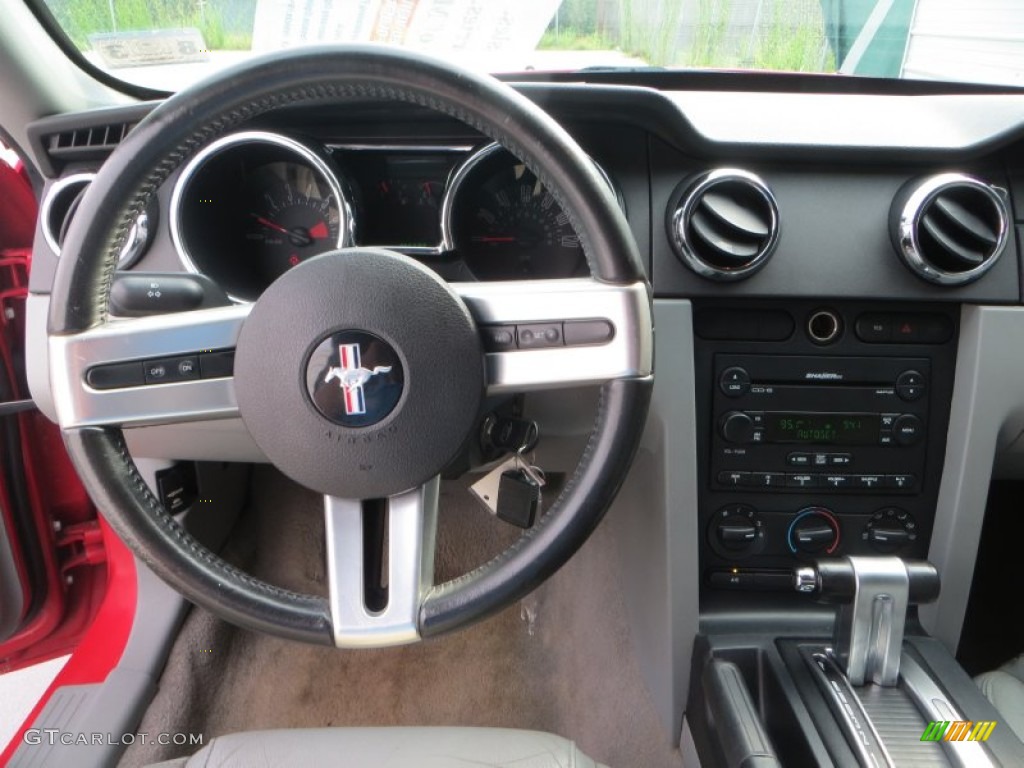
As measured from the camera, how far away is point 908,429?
46.5 inches

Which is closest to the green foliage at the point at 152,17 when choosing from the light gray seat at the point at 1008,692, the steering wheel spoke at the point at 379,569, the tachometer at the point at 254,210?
the tachometer at the point at 254,210

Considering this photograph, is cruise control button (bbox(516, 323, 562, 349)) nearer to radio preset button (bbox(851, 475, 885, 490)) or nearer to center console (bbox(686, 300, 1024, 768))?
center console (bbox(686, 300, 1024, 768))

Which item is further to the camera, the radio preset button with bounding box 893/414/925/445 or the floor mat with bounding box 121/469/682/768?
the floor mat with bounding box 121/469/682/768

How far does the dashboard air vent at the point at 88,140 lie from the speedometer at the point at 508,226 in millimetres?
552

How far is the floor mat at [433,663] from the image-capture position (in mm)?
1590

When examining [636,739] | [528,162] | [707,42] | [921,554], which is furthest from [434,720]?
[707,42]

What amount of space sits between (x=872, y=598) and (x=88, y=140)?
137 centimetres

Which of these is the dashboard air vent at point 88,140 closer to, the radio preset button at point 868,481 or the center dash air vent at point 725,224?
the center dash air vent at point 725,224

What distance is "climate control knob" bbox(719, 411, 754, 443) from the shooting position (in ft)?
3.87

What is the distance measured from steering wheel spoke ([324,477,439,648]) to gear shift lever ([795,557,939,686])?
0.57 m

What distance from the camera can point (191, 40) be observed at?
1294 mm


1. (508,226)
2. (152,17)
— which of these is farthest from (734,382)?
(152,17)

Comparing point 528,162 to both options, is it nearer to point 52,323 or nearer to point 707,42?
point 52,323

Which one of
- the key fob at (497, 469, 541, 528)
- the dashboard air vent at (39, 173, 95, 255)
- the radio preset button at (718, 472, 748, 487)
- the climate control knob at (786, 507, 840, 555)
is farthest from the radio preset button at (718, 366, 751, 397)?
the dashboard air vent at (39, 173, 95, 255)
